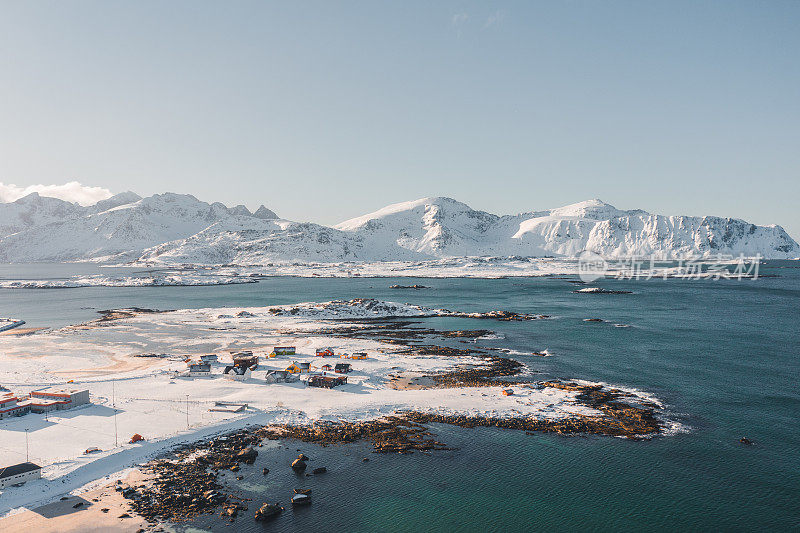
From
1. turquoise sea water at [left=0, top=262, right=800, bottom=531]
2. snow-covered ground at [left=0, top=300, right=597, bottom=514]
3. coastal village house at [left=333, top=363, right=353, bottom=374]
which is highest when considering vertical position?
coastal village house at [left=333, top=363, right=353, bottom=374]

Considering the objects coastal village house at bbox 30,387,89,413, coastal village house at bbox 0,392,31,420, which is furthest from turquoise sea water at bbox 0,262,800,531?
coastal village house at bbox 0,392,31,420

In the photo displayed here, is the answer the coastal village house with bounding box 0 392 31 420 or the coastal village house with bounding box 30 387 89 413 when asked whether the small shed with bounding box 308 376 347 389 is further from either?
the coastal village house with bounding box 0 392 31 420

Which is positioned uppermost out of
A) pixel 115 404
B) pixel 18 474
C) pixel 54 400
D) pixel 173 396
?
pixel 54 400

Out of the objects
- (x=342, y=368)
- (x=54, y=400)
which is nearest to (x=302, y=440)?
(x=342, y=368)

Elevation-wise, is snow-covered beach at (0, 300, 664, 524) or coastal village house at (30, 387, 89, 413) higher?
coastal village house at (30, 387, 89, 413)

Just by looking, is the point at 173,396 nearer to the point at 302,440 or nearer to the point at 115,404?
the point at 115,404

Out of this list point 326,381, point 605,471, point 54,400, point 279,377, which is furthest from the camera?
point 279,377

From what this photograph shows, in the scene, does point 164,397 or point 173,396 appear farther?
point 173,396

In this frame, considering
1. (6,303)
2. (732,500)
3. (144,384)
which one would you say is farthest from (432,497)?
(6,303)
